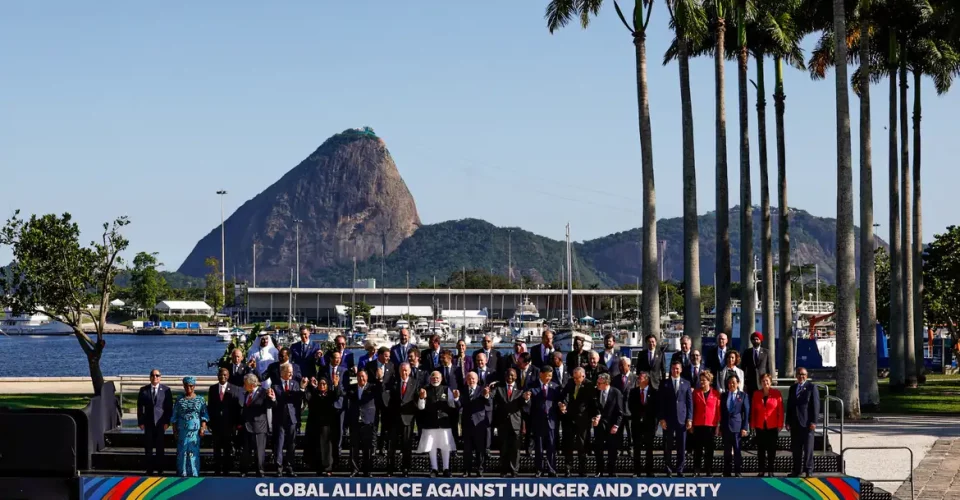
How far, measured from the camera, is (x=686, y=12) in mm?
33312

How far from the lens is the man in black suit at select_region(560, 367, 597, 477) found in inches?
792

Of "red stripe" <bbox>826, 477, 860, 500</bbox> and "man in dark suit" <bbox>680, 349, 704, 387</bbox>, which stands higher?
"man in dark suit" <bbox>680, 349, 704, 387</bbox>

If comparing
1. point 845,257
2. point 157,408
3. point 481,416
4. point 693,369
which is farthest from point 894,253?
point 157,408

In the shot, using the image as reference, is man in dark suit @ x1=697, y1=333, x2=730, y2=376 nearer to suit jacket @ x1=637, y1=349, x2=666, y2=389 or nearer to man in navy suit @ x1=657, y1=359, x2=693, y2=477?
suit jacket @ x1=637, y1=349, x2=666, y2=389

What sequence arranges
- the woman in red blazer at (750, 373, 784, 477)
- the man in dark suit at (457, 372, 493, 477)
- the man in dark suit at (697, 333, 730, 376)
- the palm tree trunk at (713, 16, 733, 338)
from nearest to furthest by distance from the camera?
1. the woman in red blazer at (750, 373, 784, 477)
2. the man in dark suit at (457, 372, 493, 477)
3. the man in dark suit at (697, 333, 730, 376)
4. the palm tree trunk at (713, 16, 733, 338)

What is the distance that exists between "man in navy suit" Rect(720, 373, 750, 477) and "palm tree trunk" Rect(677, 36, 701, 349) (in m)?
14.8

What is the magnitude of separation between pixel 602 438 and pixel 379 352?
12.9 feet

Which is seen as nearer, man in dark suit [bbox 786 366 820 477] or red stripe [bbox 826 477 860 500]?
red stripe [bbox 826 477 860 500]

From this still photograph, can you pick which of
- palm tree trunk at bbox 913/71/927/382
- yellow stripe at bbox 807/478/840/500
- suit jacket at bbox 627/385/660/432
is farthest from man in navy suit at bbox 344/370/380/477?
palm tree trunk at bbox 913/71/927/382

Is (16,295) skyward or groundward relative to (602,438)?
skyward

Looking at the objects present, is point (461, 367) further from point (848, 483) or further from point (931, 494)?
point (931, 494)

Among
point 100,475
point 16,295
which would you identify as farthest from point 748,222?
point 100,475

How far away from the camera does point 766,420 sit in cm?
1991

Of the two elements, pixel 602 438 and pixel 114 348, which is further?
pixel 114 348
